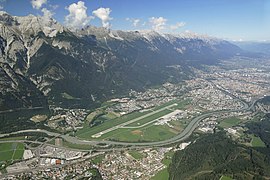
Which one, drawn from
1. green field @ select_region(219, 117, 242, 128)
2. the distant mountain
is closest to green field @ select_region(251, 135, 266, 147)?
green field @ select_region(219, 117, 242, 128)

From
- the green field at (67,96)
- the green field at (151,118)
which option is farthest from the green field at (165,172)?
the green field at (67,96)

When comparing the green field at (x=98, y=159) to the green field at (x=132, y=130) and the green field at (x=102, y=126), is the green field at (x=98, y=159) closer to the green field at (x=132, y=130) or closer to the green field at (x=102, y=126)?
the green field at (x=132, y=130)

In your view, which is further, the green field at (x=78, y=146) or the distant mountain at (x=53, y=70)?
the distant mountain at (x=53, y=70)

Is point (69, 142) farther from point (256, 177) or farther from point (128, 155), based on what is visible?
point (256, 177)

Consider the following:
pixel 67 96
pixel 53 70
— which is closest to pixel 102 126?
pixel 67 96

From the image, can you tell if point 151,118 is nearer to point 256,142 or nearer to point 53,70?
point 256,142

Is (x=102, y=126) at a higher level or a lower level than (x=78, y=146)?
higher
